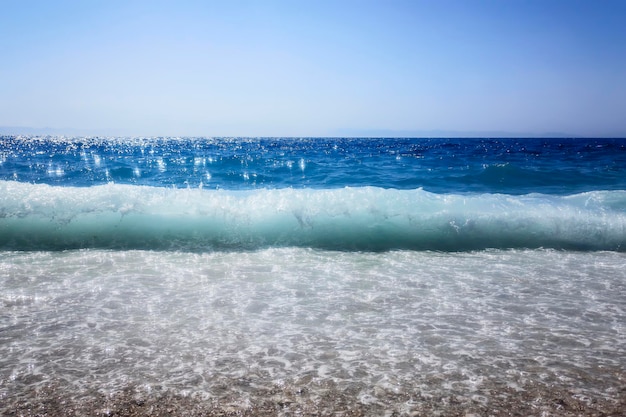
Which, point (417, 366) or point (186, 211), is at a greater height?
point (186, 211)

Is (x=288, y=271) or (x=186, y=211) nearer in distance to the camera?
(x=288, y=271)

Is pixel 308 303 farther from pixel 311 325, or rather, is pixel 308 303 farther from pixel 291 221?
pixel 291 221

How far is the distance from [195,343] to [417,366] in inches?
84.0

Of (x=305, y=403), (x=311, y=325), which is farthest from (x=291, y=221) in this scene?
(x=305, y=403)

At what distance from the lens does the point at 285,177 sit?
890 inches

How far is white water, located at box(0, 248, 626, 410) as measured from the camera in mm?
3176

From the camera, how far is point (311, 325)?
4.21m

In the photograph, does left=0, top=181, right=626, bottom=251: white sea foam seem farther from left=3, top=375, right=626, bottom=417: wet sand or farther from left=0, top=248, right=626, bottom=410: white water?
left=3, top=375, right=626, bottom=417: wet sand

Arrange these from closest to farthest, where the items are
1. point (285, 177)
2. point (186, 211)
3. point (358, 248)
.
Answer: point (358, 248) → point (186, 211) → point (285, 177)

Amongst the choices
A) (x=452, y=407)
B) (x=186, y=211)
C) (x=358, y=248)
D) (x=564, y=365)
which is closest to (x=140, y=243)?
(x=186, y=211)

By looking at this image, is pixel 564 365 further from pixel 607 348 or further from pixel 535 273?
pixel 535 273

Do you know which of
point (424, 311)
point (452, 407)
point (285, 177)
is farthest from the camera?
point (285, 177)

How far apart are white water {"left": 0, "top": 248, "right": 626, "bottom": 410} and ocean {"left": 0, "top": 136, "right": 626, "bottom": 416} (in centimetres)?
2

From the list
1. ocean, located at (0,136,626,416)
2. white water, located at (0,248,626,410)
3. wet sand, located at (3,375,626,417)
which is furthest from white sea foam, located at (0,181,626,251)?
wet sand, located at (3,375,626,417)
